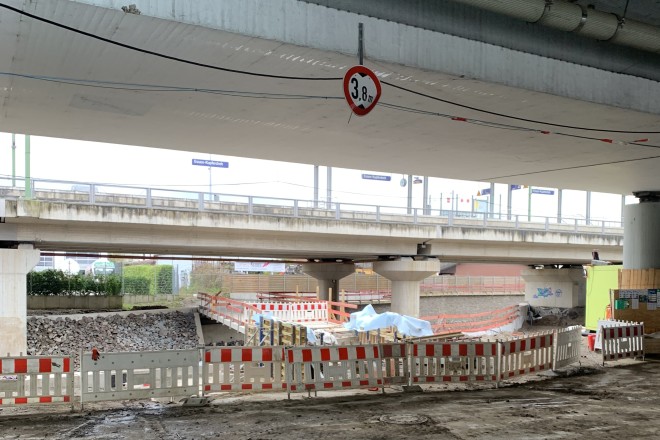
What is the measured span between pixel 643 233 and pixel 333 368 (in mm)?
12790

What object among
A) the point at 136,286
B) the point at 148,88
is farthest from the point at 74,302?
the point at 148,88

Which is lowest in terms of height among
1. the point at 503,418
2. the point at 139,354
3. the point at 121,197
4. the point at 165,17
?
the point at 503,418

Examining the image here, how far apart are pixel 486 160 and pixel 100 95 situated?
932 centimetres

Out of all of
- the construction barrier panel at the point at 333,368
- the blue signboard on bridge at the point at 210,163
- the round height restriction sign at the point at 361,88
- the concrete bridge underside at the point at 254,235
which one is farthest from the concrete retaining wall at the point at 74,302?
the round height restriction sign at the point at 361,88

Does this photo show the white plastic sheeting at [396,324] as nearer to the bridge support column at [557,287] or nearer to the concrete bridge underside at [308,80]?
the concrete bridge underside at [308,80]

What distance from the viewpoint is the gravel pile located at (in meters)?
27.3

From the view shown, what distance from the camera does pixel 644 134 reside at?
1120 centimetres

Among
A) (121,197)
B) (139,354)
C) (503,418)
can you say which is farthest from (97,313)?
(503,418)

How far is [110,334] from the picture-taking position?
30.0 m

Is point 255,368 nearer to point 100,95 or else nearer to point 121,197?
point 100,95

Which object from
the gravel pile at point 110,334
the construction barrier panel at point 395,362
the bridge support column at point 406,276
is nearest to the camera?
the construction barrier panel at point 395,362

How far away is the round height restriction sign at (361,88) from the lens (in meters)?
7.22

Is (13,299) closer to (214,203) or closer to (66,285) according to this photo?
(214,203)

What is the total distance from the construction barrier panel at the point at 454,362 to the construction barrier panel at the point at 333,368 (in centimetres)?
95
